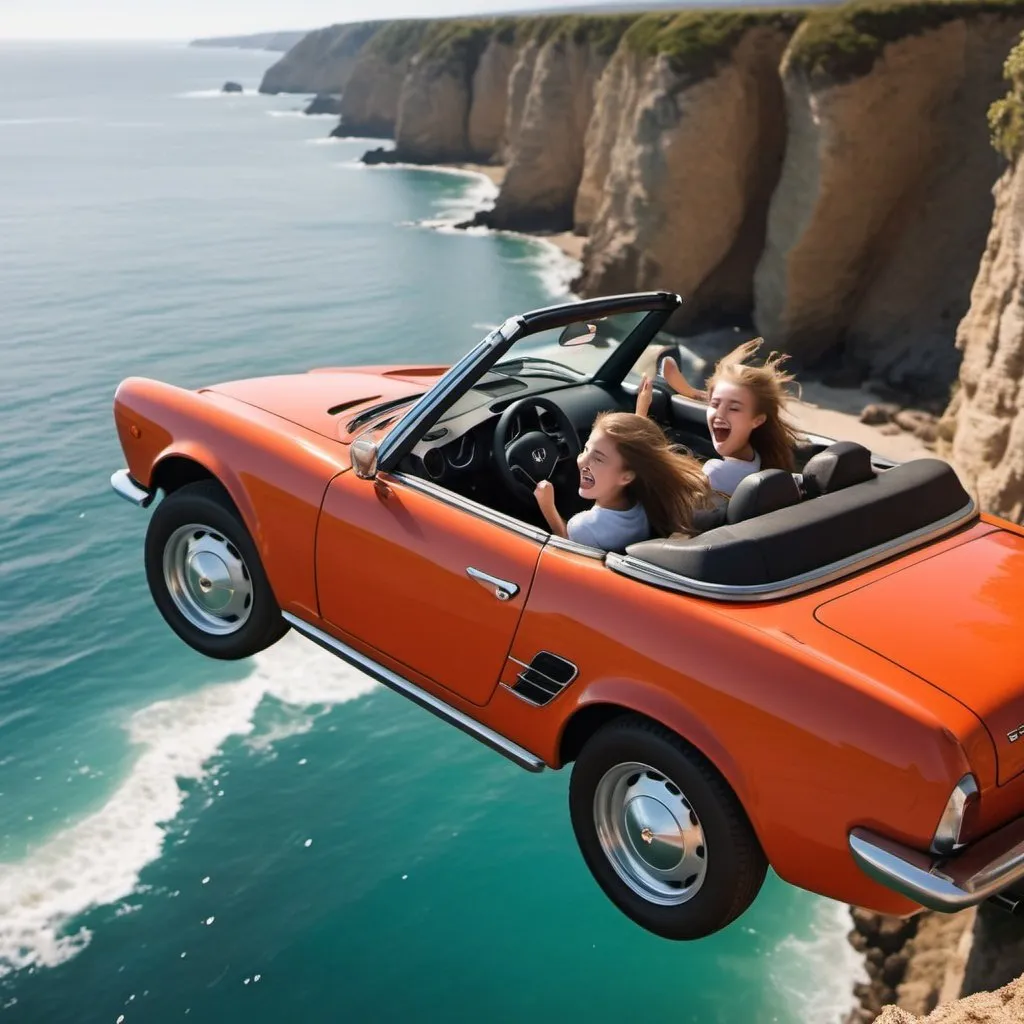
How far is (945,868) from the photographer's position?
9.82 ft

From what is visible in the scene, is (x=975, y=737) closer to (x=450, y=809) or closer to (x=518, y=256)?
(x=450, y=809)

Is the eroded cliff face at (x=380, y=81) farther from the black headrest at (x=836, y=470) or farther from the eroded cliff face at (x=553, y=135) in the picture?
the black headrest at (x=836, y=470)

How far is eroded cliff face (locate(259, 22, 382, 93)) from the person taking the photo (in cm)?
12169

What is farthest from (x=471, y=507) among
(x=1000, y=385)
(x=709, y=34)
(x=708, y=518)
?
(x=709, y=34)

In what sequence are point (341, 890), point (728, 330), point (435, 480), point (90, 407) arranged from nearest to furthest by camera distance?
point (435, 480)
point (341, 890)
point (728, 330)
point (90, 407)

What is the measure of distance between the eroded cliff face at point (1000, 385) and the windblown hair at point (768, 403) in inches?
358

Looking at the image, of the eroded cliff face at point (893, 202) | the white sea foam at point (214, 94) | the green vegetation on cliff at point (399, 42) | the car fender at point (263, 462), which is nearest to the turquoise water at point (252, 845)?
the car fender at point (263, 462)

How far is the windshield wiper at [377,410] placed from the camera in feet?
16.5

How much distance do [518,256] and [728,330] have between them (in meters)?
17.0

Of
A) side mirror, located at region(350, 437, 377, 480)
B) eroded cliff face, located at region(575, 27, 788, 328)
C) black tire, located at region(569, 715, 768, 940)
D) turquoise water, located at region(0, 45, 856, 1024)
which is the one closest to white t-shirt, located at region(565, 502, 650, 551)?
black tire, located at region(569, 715, 768, 940)

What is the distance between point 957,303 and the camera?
23938mm

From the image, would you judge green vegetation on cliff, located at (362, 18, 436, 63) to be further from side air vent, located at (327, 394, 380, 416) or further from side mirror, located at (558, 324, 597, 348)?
side mirror, located at (558, 324, 597, 348)

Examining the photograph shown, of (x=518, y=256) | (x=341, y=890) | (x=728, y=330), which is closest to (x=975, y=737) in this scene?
(x=341, y=890)

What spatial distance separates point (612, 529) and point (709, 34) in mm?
26829
